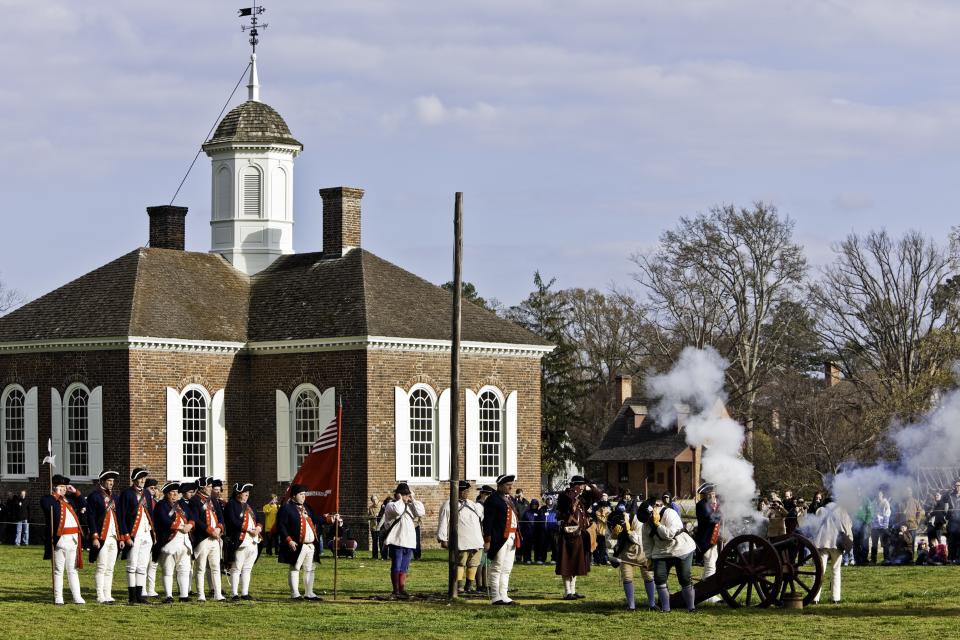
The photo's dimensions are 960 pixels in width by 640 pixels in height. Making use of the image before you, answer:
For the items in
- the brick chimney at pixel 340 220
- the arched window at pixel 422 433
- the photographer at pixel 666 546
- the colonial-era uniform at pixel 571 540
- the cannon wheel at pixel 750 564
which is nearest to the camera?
the photographer at pixel 666 546

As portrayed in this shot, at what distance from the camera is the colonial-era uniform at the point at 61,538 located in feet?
72.9

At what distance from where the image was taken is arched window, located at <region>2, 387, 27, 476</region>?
136 ft

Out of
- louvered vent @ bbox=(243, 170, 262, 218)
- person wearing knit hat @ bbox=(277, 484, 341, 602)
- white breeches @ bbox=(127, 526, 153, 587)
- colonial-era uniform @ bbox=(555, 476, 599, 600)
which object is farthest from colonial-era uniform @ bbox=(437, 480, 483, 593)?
louvered vent @ bbox=(243, 170, 262, 218)

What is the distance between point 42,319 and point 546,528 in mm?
15079

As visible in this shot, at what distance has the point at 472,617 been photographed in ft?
70.5

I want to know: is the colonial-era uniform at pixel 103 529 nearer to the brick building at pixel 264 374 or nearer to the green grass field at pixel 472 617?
the green grass field at pixel 472 617

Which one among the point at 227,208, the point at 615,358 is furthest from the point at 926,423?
the point at 615,358

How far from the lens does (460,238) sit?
24.8m

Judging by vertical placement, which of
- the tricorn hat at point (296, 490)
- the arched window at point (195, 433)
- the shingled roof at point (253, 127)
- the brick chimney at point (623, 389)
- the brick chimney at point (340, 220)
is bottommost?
the tricorn hat at point (296, 490)

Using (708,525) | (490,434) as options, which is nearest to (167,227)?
(490,434)

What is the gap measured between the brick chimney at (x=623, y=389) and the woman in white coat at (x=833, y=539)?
156 feet

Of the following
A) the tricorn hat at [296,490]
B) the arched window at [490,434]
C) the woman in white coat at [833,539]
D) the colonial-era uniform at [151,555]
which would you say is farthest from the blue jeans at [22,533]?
the woman in white coat at [833,539]

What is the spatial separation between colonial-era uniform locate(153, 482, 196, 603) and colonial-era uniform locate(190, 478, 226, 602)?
0.51 feet

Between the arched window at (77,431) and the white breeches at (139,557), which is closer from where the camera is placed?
the white breeches at (139,557)
